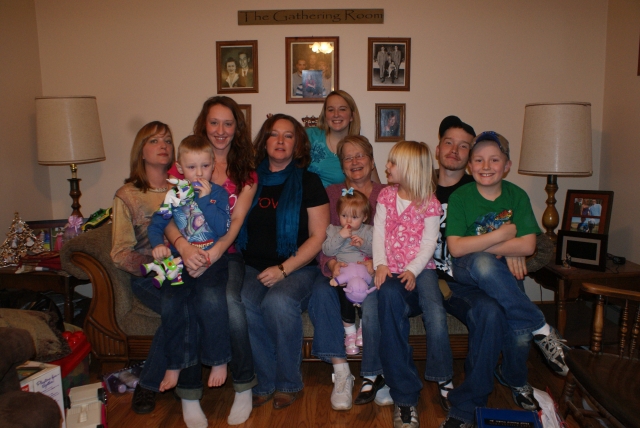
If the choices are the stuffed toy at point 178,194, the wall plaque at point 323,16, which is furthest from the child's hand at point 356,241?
the wall plaque at point 323,16

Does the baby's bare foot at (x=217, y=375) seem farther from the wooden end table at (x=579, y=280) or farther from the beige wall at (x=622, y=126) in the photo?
the beige wall at (x=622, y=126)

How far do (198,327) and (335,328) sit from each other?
64cm

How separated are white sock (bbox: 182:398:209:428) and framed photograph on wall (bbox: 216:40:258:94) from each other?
2.20m

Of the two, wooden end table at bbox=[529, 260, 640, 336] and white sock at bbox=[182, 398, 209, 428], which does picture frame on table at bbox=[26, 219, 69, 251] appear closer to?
white sock at bbox=[182, 398, 209, 428]

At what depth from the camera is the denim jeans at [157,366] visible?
217 cm

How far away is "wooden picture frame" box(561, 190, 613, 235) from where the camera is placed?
294 centimetres

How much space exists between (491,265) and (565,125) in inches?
50.3

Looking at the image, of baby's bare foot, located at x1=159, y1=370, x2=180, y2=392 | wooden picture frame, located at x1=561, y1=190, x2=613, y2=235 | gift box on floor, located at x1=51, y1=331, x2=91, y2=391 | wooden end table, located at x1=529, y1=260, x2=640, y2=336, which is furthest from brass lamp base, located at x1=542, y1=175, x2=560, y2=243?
gift box on floor, located at x1=51, y1=331, x2=91, y2=391

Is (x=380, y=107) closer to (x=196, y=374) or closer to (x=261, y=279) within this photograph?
(x=261, y=279)

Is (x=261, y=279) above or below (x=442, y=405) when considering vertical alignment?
above

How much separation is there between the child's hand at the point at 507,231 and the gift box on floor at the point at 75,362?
2063 millimetres

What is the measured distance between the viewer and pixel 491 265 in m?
2.18

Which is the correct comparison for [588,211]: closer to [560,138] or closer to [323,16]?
[560,138]

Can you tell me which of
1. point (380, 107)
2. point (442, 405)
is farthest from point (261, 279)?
point (380, 107)
